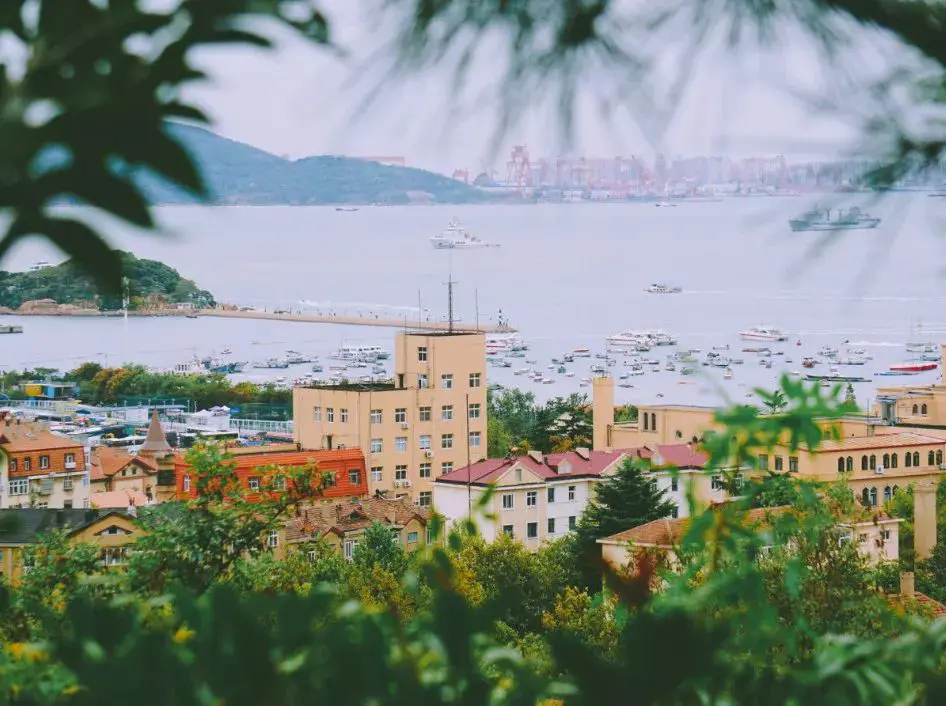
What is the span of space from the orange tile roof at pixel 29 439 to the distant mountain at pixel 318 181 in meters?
18.4

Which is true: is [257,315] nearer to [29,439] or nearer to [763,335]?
[763,335]

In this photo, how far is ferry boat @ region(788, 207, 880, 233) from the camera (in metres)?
1.17

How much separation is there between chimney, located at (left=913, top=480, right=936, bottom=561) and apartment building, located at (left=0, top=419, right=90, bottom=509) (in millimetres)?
9566

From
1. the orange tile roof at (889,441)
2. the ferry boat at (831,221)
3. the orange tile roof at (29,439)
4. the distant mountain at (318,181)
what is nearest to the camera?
the ferry boat at (831,221)

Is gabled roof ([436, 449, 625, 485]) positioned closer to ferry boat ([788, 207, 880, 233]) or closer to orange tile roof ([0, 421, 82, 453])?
orange tile roof ([0, 421, 82, 453])

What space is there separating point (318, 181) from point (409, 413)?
69.4ft

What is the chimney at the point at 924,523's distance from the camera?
1661 cm

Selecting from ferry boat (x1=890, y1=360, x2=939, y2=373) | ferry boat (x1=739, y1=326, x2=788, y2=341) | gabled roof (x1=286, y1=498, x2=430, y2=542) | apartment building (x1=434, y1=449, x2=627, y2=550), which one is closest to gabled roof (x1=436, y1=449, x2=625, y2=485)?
apartment building (x1=434, y1=449, x2=627, y2=550)

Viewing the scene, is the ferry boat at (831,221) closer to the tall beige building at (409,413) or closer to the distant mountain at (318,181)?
the distant mountain at (318,181)

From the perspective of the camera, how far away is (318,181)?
1.63m

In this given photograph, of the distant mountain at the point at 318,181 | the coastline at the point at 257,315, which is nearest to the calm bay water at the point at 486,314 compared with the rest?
the coastline at the point at 257,315

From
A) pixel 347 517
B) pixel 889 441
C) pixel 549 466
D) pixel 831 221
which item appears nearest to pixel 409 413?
pixel 549 466

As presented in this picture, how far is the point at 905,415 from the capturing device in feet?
90.9

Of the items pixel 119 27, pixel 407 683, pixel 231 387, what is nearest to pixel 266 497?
pixel 407 683
